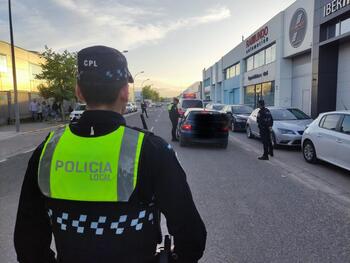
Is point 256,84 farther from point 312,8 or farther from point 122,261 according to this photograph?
point 122,261

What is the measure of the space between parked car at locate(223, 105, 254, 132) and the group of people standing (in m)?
17.5

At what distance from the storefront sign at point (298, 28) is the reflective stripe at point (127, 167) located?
22812mm

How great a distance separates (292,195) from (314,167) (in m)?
3.05

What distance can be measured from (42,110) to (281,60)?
20.3 metres

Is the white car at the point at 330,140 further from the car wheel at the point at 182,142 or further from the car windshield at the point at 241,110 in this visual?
the car windshield at the point at 241,110

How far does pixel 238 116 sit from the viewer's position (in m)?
18.8

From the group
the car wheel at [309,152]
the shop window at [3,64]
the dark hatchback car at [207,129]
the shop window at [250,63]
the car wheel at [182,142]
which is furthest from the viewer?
the shop window at [250,63]

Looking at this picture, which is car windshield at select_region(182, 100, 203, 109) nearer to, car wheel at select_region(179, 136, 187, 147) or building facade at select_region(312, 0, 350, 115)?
building facade at select_region(312, 0, 350, 115)

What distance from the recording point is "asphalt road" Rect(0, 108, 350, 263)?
13.2ft

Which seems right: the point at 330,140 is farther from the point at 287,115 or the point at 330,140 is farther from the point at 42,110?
A: the point at 42,110

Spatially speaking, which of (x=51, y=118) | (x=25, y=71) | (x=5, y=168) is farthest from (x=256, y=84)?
(x=5, y=168)

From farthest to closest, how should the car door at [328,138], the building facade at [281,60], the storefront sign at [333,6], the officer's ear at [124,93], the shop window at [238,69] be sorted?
the shop window at [238,69] < the building facade at [281,60] < the storefront sign at [333,6] < the car door at [328,138] < the officer's ear at [124,93]

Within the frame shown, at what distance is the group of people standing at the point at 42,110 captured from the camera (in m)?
30.1

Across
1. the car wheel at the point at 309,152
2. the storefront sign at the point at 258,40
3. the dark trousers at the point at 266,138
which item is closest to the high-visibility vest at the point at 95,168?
the car wheel at the point at 309,152
